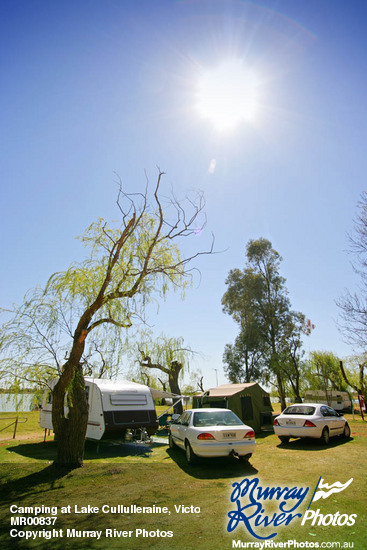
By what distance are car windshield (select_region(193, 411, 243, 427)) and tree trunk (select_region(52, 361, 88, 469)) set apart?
3076mm

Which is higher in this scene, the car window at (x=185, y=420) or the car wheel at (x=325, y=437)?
the car window at (x=185, y=420)

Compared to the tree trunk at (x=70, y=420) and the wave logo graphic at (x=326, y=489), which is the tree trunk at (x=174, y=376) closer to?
the tree trunk at (x=70, y=420)

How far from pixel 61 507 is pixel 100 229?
22.5ft

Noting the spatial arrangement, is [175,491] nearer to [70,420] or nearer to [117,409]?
[70,420]

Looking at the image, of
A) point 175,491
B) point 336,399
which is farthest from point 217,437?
point 336,399

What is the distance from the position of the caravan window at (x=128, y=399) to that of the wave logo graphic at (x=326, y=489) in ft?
26.9

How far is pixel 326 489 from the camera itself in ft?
20.4

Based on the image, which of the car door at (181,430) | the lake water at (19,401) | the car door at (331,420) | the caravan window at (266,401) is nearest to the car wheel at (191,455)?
the car door at (181,430)

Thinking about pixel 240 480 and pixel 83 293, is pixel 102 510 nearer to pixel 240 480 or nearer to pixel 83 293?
pixel 240 480

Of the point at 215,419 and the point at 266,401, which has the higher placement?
the point at 215,419

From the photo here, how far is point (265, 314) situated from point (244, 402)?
45.3ft

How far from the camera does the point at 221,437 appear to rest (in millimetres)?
8391

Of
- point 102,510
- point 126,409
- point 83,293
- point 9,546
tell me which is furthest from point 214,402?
point 9,546

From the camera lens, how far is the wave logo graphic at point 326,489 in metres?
5.84
